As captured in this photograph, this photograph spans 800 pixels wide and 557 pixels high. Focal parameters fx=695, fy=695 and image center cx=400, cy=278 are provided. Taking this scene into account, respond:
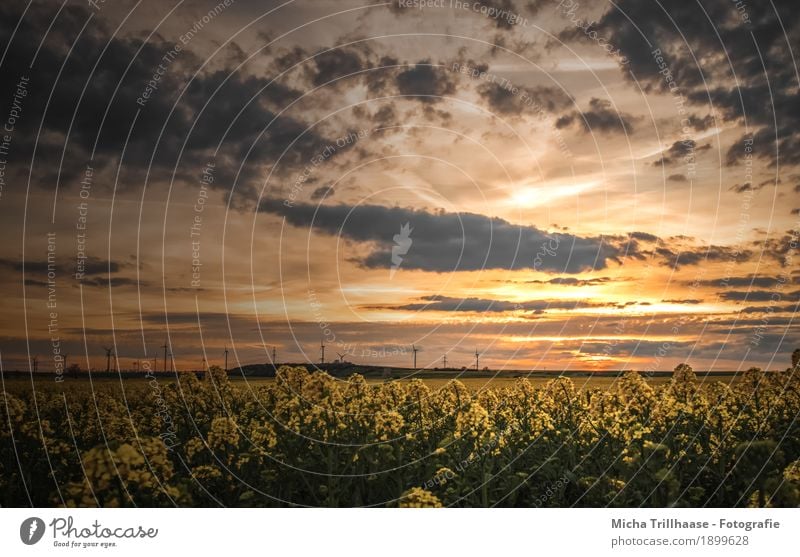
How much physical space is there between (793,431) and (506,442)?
4.22 meters

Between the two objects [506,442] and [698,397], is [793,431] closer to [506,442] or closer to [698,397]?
[698,397]

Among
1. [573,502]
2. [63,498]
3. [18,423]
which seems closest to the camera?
[63,498]

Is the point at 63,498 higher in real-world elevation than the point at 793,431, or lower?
lower

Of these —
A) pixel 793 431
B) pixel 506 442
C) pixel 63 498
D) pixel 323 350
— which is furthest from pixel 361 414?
pixel 793 431

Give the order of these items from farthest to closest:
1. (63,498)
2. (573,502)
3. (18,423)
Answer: (18,423), (573,502), (63,498)

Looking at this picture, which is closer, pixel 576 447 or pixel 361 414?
pixel 361 414

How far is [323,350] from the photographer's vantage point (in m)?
9.77
